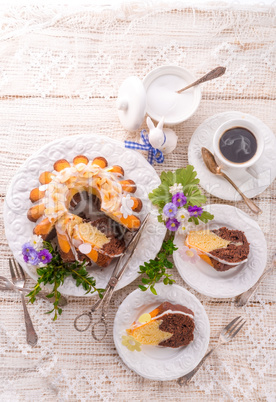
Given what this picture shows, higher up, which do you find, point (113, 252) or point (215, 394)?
point (113, 252)

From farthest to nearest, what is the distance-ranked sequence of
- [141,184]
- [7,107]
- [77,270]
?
[7,107] → [141,184] → [77,270]

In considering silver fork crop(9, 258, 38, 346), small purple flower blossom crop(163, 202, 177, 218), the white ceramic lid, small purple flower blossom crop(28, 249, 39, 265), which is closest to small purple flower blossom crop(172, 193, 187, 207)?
small purple flower blossom crop(163, 202, 177, 218)

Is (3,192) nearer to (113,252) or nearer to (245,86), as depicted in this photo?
(113,252)

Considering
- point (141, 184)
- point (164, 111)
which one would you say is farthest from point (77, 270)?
point (164, 111)

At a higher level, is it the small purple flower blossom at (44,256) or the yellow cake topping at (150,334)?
the small purple flower blossom at (44,256)

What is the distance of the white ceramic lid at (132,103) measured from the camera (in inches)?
59.2

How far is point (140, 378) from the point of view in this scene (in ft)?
5.32

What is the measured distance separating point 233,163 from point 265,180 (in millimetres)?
184

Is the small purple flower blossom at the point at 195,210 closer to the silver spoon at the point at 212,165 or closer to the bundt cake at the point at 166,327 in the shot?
the silver spoon at the point at 212,165

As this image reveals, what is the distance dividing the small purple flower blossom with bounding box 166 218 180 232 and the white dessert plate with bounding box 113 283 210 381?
9.4 inches

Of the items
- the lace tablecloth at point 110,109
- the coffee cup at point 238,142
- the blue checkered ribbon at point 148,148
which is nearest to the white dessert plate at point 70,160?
the blue checkered ribbon at point 148,148

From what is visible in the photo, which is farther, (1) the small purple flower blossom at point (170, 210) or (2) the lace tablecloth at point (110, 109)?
(2) the lace tablecloth at point (110, 109)

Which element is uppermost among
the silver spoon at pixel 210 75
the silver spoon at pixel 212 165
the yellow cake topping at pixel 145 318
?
the silver spoon at pixel 210 75

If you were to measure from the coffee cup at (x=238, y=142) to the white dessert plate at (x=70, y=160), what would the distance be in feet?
0.94
